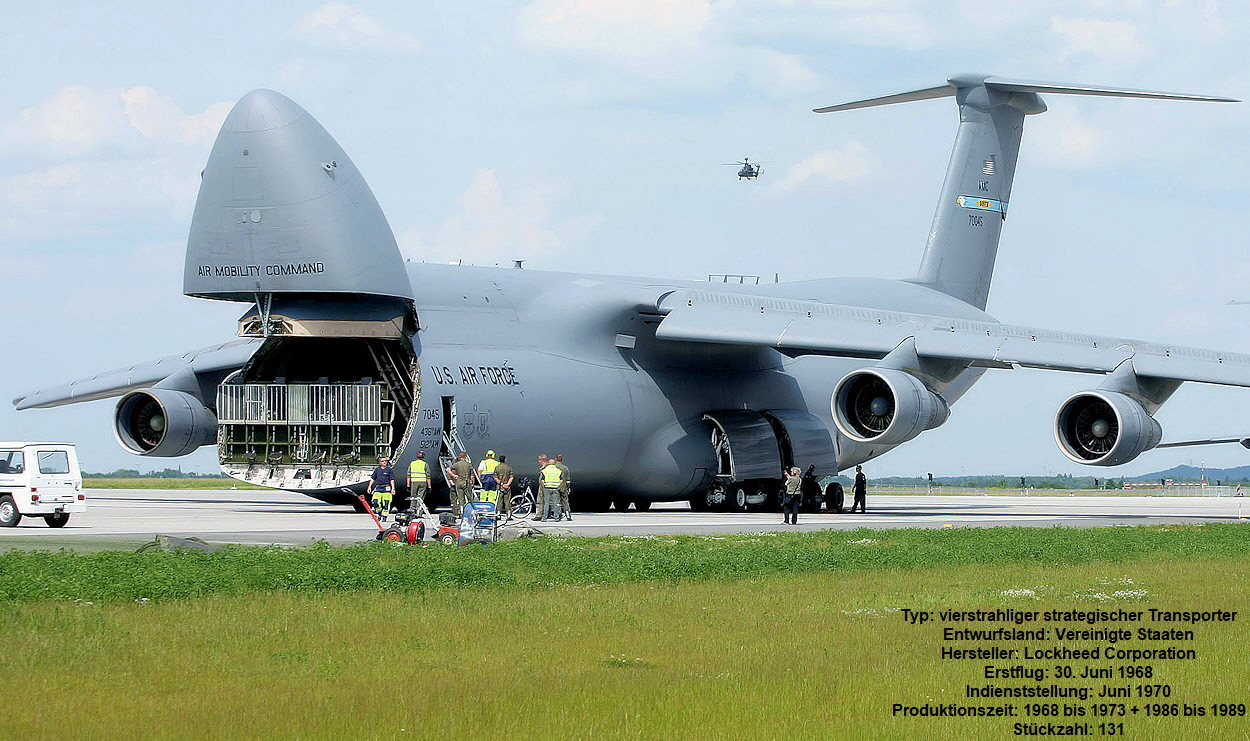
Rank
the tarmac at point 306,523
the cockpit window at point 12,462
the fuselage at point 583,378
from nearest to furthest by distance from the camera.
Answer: the tarmac at point 306,523 < the cockpit window at point 12,462 < the fuselage at point 583,378

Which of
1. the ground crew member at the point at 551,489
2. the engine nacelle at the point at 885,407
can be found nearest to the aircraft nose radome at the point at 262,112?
the ground crew member at the point at 551,489

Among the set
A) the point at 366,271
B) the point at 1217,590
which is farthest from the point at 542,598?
the point at 366,271

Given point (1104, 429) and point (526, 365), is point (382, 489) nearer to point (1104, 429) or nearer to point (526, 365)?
point (526, 365)

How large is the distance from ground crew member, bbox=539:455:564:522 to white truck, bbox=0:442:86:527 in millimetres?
7576

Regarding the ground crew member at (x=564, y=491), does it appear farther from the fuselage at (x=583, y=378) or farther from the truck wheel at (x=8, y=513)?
the truck wheel at (x=8, y=513)

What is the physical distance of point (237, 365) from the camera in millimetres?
32875

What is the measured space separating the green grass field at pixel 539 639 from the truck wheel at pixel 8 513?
8327 millimetres

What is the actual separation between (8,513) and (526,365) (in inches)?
367

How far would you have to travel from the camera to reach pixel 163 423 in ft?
110

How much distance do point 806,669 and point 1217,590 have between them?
6364 millimetres

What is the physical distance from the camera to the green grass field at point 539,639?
8.28 metres

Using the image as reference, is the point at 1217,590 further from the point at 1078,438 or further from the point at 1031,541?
the point at 1078,438

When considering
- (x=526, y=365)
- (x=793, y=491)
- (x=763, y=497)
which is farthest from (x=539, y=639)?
(x=763, y=497)

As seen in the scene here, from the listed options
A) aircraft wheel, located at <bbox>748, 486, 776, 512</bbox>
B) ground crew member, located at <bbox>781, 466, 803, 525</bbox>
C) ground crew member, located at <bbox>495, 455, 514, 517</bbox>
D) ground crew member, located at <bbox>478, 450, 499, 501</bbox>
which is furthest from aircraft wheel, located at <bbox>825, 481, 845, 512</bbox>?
ground crew member, located at <bbox>478, 450, 499, 501</bbox>
